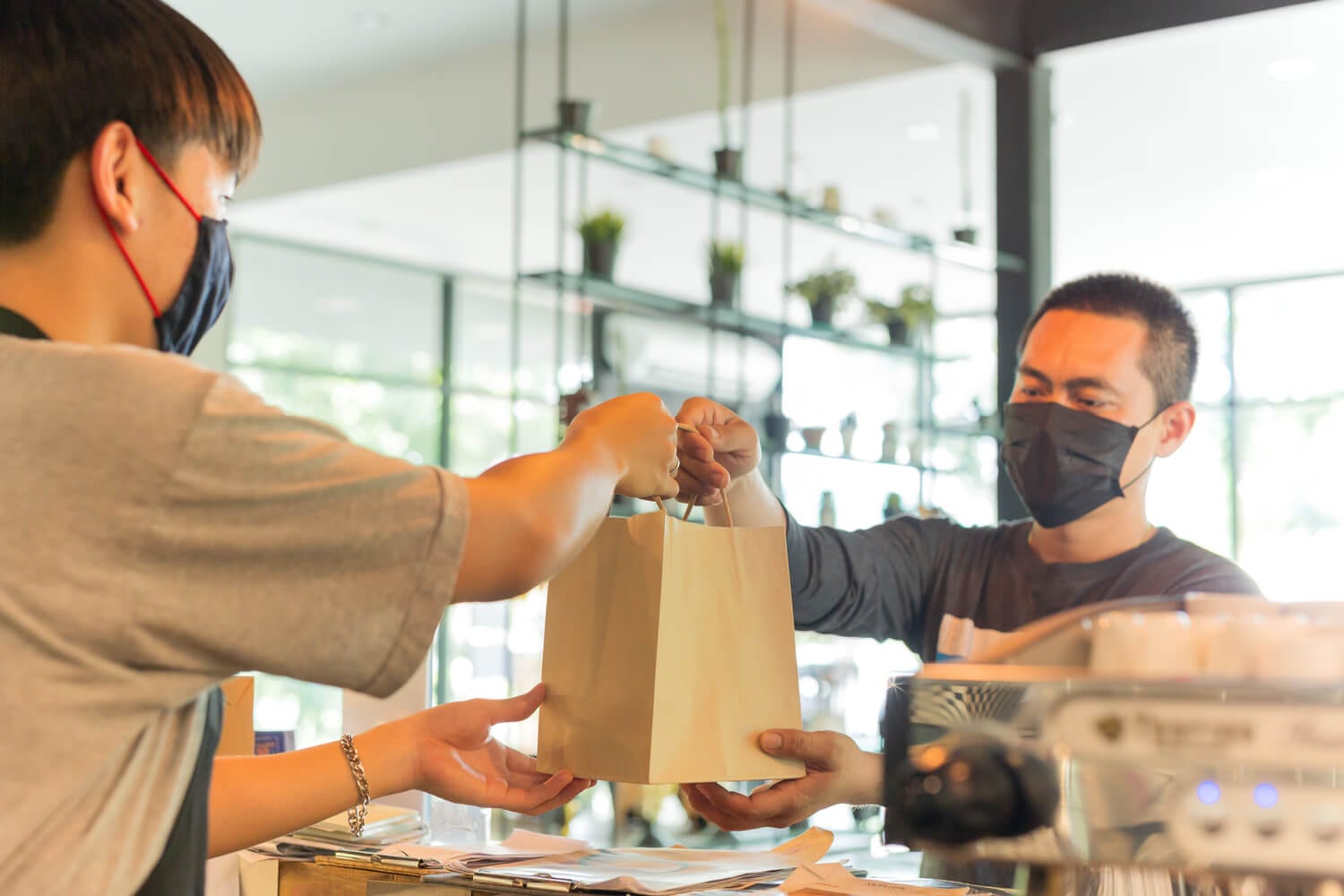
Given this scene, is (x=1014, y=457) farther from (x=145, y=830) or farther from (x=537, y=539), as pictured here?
(x=145, y=830)

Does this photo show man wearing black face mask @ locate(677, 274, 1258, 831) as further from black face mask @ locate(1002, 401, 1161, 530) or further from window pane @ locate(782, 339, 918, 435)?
window pane @ locate(782, 339, 918, 435)

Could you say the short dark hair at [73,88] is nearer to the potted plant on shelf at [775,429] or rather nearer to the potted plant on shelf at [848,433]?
the potted plant on shelf at [775,429]

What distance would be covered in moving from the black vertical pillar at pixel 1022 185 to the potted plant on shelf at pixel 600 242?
127 centimetres

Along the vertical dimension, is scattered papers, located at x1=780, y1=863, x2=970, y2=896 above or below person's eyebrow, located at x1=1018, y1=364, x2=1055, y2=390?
below

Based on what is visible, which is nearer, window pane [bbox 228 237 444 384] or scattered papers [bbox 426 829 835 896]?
scattered papers [bbox 426 829 835 896]

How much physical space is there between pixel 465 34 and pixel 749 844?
3528mm

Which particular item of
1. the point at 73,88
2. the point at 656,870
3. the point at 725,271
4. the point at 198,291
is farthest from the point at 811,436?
the point at 73,88

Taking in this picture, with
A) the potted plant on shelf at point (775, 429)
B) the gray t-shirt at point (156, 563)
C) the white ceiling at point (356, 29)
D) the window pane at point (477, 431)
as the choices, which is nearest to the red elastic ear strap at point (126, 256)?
the gray t-shirt at point (156, 563)

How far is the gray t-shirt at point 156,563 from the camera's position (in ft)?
2.78

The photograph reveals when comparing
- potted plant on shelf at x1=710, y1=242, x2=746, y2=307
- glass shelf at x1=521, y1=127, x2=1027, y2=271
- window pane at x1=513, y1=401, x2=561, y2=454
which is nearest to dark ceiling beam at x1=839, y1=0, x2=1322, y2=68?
glass shelf at x1=521, y1=127, x2=1027, y2=271

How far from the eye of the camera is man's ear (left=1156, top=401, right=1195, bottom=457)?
2.01 m

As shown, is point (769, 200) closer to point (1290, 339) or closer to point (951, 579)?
point (951, 579)

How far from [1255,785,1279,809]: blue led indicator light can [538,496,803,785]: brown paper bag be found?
2.54 ft

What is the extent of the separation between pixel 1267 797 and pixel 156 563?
635mm
